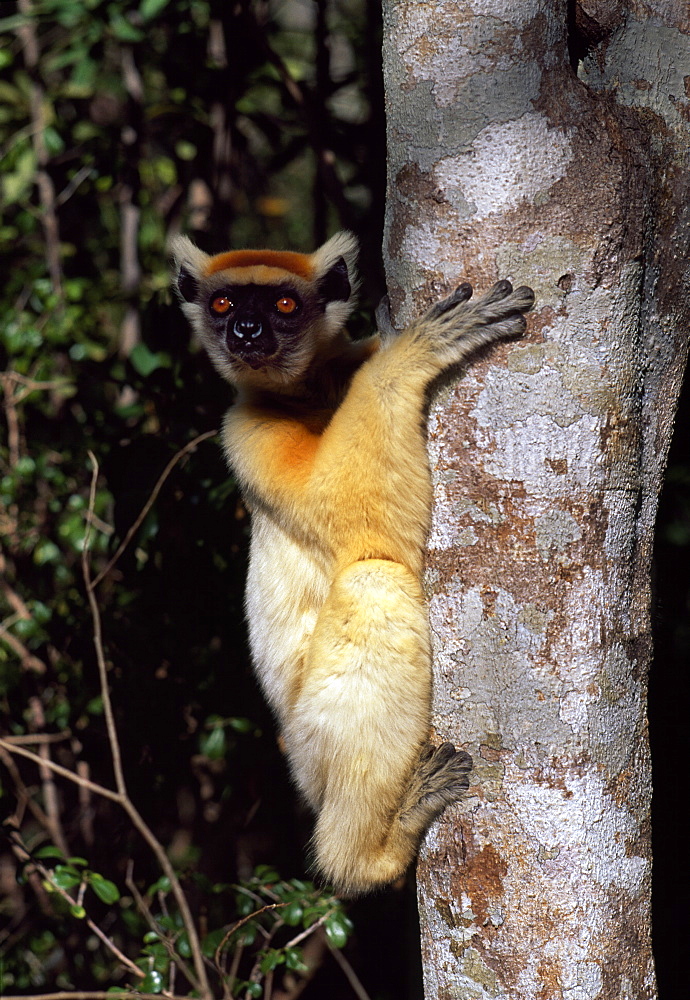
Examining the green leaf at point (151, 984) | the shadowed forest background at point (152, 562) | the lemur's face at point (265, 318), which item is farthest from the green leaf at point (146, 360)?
the green leaf at point (151, 984)

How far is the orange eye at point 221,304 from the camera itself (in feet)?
9.93

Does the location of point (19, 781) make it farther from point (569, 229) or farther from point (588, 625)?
point (569, 229)

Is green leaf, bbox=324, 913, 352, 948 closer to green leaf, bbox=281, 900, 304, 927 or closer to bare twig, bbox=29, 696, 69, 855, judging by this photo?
green leaf, bbox=281, 900, 304, 927

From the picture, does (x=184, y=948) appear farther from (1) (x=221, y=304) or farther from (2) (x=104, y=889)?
(1) (x=221, y=304)

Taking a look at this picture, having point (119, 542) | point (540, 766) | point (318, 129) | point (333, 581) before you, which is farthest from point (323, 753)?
point (318, 129)

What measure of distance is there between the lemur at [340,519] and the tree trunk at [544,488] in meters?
0.11

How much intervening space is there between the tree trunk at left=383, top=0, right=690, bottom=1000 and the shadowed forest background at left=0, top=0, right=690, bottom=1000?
1.24m

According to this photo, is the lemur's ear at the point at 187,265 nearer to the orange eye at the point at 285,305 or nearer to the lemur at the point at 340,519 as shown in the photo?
the lemur at the point at 340,519

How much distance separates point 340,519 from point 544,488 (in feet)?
2.32

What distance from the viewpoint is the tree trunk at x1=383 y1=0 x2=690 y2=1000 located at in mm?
1942

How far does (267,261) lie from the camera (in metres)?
3.08

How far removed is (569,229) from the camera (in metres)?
1.93

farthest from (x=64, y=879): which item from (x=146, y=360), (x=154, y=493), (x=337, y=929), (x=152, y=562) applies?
(x=146, y=360)

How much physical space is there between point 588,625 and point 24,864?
8.60 feet
